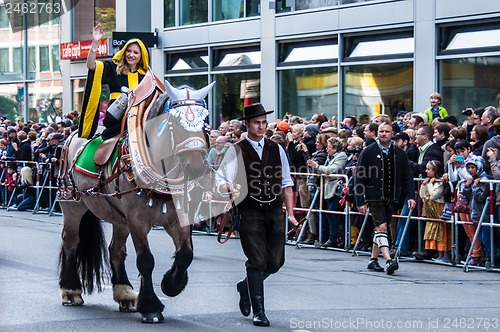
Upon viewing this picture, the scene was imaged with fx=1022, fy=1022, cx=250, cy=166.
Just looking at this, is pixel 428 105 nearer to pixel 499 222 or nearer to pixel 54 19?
pixel 499 222

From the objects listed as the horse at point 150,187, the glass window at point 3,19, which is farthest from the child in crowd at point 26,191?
the glass window at point 3,19

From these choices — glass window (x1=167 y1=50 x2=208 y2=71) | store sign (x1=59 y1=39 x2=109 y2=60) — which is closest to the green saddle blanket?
glass window (x1=167 y1=50 x2=208 y2=71)

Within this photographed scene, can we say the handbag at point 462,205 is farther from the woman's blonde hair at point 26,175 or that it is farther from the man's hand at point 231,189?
the woman's blonde hair at point 26,175

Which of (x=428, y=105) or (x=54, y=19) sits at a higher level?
(x=54, y=19)

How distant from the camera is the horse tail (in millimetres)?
10614

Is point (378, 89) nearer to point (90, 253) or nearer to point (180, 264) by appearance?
point (90, 253)

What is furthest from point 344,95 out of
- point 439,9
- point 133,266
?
point 133,266

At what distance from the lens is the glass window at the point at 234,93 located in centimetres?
2612

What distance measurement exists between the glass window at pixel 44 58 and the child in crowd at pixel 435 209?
83.4ft

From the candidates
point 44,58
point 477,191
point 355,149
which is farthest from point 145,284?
point 44,58

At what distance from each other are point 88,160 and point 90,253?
3.34ft

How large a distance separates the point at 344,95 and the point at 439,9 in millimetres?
3615

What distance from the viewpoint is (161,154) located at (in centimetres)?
923

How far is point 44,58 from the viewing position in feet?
124
